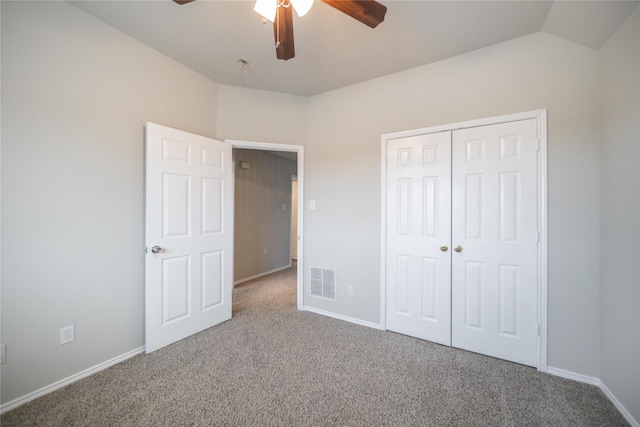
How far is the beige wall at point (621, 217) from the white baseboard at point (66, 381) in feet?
11.3

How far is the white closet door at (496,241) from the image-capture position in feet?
6.55

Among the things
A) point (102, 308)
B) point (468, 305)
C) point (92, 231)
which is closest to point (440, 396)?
point (468, 305)

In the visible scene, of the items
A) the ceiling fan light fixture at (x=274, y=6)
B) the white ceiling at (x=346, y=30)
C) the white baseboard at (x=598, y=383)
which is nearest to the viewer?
the ceiling fan light fixture at (x=274, y=6)

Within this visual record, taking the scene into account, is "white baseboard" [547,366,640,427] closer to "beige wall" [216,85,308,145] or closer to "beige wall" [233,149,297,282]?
"beige wall" [216,85,308,145]

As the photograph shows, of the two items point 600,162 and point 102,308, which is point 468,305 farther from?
point 102,308

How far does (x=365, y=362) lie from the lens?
2049mm

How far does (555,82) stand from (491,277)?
5.21ft

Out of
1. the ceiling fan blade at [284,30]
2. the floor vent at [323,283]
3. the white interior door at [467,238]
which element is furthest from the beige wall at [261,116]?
the floor vent at [323,283]

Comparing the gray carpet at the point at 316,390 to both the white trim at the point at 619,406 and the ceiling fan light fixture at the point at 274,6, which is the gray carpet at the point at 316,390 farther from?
the ceiling fan light fixture at the point at 274,6

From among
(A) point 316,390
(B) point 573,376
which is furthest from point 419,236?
(A) point 316,390

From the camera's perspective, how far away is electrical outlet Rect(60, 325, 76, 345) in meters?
1.76

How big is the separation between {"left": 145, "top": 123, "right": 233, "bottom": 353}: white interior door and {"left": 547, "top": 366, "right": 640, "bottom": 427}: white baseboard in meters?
2.96

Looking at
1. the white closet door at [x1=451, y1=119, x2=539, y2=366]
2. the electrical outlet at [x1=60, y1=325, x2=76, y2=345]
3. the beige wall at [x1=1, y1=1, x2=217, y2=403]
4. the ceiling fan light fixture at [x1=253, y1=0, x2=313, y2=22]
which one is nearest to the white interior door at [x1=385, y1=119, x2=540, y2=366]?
the white closet door at [x1=451, y1=119, x2=539, y2=366]

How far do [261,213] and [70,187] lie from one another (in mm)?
3142
